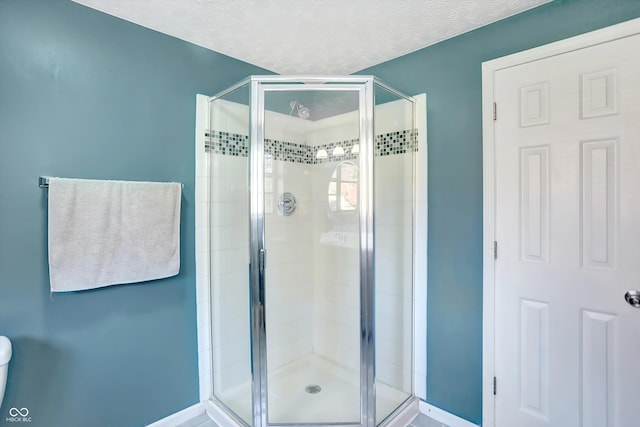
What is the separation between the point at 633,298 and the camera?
4.38 ft

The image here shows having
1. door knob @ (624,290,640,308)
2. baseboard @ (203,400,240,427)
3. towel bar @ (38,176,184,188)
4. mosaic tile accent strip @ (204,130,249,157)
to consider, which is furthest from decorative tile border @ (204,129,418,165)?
baseboard @ (203,400,240,427)

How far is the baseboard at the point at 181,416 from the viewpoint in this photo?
181cm

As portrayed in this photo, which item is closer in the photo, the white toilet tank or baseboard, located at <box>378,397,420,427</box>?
the white toilet tank

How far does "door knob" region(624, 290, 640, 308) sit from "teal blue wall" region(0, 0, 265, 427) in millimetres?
Answer: 2237

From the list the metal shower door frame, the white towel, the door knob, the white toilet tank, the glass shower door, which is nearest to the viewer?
the white toilet tank

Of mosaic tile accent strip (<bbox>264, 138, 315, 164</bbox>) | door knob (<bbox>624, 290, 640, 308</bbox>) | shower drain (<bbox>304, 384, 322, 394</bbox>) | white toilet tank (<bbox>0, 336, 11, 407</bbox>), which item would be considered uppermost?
mosaic tile accent strip (<bbox>264, 138, 315, 164</bbox>)

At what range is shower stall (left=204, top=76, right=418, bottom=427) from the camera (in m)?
1.74

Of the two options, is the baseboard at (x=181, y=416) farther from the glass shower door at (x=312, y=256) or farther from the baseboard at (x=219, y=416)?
the glass shower door at (x=312, y=256)

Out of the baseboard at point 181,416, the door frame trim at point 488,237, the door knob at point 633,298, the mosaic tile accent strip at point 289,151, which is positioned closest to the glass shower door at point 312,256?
the mosaic tile accent strip at point 289,151

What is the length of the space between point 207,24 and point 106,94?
26.1 inches

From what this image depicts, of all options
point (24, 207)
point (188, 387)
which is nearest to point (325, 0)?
point (24, 207)

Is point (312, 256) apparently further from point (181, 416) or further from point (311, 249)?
point (181, 416)

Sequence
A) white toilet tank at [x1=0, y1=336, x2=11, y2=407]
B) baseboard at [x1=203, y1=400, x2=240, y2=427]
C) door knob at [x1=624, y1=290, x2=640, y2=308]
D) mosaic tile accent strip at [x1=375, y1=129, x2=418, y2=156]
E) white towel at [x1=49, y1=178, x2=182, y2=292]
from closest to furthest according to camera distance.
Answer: white toilet tank at [x1=0, y1=336, x2=11, y2=407] → door knob at [x1=624, y1=290, x2=640, y2=308] → white towel at [x1=49, y1=178, x2=182, y2=292] → baseboard at [x1=203, y1=400, x2=240, y2=427] → mosaic tile accent strip at [x1=375, y1=129, x2=418, y2=156]

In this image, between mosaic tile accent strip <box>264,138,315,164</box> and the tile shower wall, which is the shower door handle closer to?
the tile shower wall
